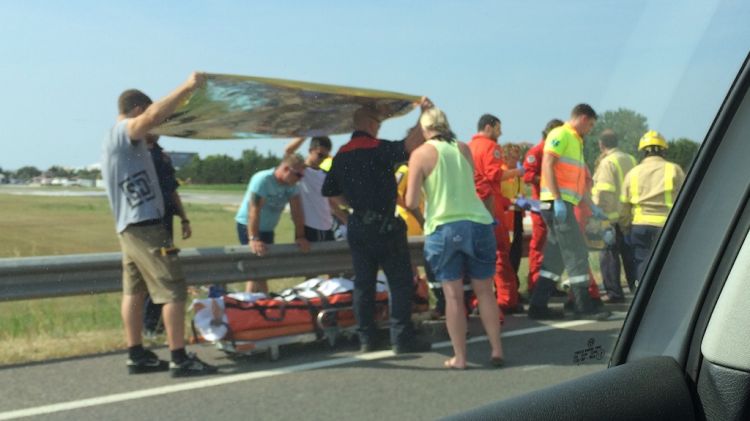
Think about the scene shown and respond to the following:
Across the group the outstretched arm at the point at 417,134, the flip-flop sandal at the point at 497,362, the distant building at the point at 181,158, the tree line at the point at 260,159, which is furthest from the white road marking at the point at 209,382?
the distant building at the point at 181,158

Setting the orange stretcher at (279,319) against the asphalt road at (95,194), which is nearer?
the asphalt road at (95,194)

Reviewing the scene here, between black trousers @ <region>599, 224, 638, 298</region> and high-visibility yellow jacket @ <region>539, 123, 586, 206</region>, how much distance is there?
0.42 feet

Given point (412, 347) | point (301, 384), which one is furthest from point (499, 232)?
point (301, 384)

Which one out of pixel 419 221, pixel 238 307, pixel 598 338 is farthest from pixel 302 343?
pixel 598 338

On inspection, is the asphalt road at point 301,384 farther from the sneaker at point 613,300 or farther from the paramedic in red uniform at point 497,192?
the paramedic in red uniform at point 497,192

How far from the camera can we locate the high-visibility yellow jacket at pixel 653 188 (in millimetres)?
2039

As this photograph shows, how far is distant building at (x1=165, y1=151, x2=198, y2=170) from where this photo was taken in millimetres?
1858

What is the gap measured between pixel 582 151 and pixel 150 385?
61.3 inches

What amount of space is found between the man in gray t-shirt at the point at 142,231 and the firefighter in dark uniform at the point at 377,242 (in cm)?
53

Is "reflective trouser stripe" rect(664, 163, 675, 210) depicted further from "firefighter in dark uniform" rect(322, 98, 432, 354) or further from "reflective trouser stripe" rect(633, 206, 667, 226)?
"firefighter in dark uniform" rect(322, 98, 432, 354)

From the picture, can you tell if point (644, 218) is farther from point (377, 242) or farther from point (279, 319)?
point (279, 319)

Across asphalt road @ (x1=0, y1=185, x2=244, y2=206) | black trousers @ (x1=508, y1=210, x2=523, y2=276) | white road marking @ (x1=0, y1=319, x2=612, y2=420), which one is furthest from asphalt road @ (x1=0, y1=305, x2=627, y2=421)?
black trousers @ (x1=508, y1=210, x2=523, y2=276)

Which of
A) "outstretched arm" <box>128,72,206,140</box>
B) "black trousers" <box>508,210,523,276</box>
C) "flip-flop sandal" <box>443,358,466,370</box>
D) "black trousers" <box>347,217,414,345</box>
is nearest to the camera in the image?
"outstretched arm" <box>128,72,206,140</box>

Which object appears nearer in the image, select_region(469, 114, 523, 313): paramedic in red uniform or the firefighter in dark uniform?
select_region(469, 114, 523, 313): paramedic in red uniform
